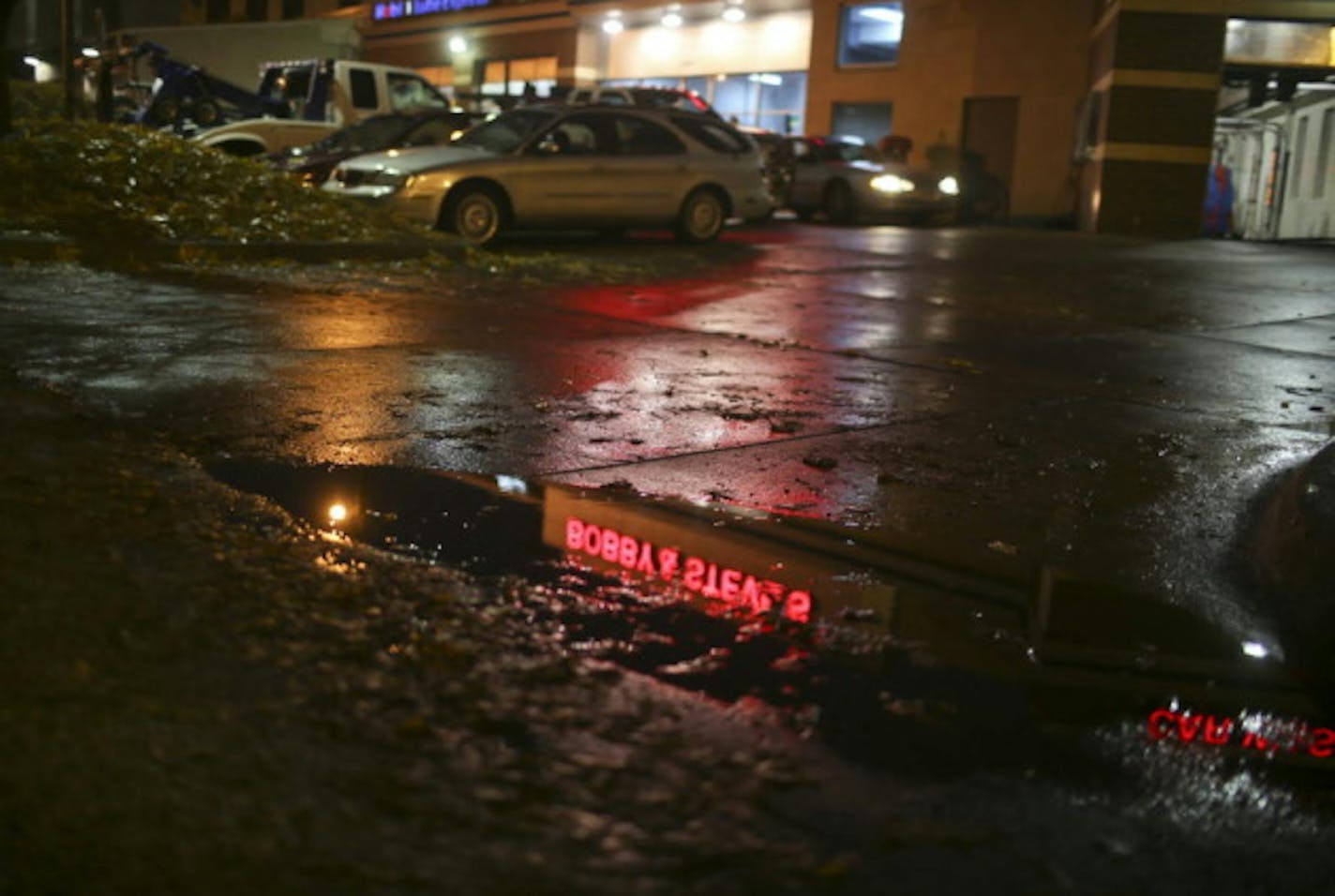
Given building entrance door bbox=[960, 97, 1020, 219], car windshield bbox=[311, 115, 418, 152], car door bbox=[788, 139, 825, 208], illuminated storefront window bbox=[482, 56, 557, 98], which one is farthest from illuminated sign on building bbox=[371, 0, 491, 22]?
car windshield bbox=[311, 115, 418, 152]

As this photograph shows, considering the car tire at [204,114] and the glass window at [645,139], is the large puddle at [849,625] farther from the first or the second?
the car tire at [204,114]

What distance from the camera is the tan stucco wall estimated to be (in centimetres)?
2975

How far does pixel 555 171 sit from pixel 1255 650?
13021 mm

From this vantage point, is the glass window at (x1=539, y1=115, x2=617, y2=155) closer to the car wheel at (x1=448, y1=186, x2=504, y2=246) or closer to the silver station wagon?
the silver station wagon

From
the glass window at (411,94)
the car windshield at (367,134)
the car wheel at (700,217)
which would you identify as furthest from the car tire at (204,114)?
the car wheel at (700,217)

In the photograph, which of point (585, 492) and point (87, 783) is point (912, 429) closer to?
point (585, 492)

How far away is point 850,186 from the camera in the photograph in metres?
24.7

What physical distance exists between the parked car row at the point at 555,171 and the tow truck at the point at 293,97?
487 cm

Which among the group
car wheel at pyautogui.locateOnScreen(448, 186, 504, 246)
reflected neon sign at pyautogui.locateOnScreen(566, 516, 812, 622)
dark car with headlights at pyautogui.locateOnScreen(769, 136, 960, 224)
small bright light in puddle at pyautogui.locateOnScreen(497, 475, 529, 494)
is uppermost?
dark car with headlights at pyautogui.locateOnScreen(769, 136, 960, 224)

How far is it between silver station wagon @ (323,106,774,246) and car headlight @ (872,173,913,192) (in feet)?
23.1

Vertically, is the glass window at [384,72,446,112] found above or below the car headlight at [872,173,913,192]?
above

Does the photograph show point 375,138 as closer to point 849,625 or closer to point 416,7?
point 849,625

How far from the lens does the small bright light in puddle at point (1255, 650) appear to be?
343 centimetres

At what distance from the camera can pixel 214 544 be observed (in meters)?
3.67
